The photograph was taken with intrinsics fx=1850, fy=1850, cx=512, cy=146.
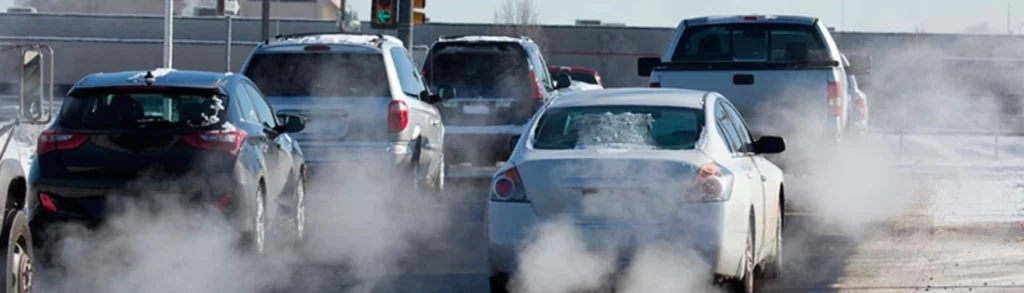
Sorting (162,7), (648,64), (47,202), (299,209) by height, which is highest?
(648,64)

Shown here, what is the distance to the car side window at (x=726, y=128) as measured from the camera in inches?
433

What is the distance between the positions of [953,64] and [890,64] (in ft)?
10.1

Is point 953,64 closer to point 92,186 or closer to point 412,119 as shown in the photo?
point 412,119

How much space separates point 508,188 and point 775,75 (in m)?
7.41

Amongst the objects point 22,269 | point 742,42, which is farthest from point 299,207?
point 742,42

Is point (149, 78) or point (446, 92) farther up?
point (149, 78)

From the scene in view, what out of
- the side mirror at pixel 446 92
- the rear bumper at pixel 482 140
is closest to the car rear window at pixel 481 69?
the rear bumper at pixel 482 140

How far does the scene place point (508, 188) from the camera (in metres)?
10.3

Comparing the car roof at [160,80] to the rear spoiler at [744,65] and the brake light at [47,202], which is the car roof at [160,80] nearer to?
the brake light at [47,202]

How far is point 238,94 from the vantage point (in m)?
12.8

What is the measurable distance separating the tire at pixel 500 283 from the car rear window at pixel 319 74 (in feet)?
19.0

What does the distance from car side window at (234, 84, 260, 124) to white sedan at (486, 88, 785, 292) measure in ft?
8.45

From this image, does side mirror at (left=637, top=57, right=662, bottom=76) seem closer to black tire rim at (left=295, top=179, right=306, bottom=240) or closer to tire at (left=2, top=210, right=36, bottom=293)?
black tire rim at (left=295, top=179, right=306, bottom=240)

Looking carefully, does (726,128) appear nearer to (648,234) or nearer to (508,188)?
(648,234)
